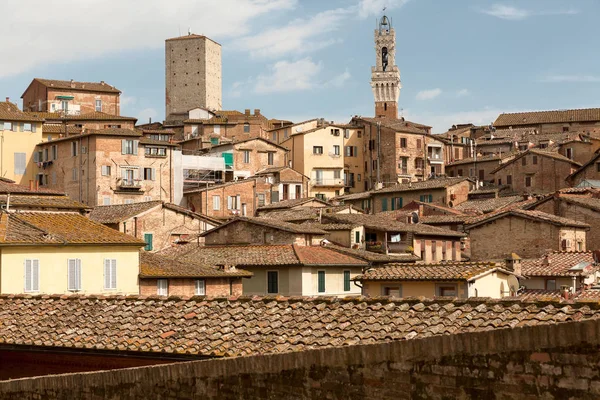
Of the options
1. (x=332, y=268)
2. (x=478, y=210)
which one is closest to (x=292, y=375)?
(x=332, y=268)

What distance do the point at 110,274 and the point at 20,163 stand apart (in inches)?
2235

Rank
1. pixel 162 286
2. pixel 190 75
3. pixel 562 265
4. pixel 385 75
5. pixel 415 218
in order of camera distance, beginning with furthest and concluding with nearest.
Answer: pixel 385 75, pixel 190 75, pixel 415 218, pixel 562 265, pixel 162 286

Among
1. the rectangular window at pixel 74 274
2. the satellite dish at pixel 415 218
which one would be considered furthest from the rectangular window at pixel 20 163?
the rectangular window at pixel 74 274

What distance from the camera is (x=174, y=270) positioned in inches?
1564

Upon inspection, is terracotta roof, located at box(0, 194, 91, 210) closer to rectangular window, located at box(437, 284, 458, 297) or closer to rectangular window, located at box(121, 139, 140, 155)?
rectangular window, located at box(437, 284, 458, 297)

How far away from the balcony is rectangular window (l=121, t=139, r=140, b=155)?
998 inches

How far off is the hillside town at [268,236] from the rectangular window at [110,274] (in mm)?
47

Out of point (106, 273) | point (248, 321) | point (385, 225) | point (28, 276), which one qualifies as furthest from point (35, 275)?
point (385, 225)

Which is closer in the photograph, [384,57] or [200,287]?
[200,287]

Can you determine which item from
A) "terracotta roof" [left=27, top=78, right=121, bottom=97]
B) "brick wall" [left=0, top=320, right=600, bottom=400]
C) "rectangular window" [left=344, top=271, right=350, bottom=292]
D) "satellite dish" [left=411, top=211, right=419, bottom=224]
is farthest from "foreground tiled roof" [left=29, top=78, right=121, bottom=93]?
"brick wall" [left=0, top=320, right=600, bottom=400]

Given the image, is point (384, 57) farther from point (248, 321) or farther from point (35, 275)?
point (248, 321)

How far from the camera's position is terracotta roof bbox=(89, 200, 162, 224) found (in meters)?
62.6

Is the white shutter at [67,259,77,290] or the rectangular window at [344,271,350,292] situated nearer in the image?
the white shutter at [67,259,77,290]

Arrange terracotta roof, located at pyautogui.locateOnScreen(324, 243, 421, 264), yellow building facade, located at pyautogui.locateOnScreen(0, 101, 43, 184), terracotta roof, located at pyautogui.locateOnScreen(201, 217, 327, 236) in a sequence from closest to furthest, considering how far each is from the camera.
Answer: terracotta roof, located at pyautogui.locateOnScreen(324, 243, 421, 264) → terracotta roof, located at pyautogui.locateOnScreen(201, 217, 327, 236) → yellow building facade, located at pyautogui.locateOnScreen(0, 101, 43, 184)
